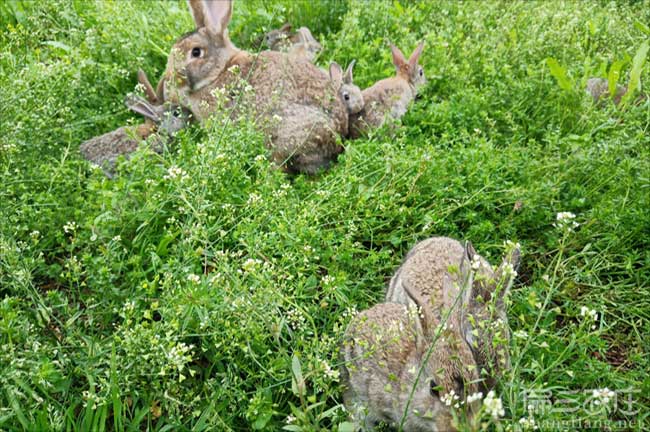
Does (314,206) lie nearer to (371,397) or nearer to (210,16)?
(371,397)

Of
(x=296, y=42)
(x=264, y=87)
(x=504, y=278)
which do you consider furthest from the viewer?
(x=296, y=42)

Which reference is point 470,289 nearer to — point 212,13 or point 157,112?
point 157,112

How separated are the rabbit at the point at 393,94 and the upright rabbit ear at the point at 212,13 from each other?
131 centimetres

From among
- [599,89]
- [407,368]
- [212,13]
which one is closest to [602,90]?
[599,89]

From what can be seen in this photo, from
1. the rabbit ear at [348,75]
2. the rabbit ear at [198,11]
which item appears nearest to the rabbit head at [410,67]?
the rabbit ear at [348,75]

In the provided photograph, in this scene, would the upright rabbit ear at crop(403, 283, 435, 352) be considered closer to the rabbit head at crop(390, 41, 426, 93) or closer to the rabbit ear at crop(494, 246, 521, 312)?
the rabbit ear at crop(494, 246, 521, 312)

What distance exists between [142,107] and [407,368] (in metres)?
3.09

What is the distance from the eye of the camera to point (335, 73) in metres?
5.44

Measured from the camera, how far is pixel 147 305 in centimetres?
370

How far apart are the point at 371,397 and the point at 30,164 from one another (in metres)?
2.87

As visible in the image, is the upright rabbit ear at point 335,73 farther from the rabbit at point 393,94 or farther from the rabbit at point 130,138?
the rabbit at point 130,138

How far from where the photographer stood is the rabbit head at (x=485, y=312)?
288 centimetres

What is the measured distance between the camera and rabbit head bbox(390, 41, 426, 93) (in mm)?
5848

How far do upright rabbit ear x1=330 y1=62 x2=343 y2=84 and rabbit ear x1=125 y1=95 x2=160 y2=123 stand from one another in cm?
141
